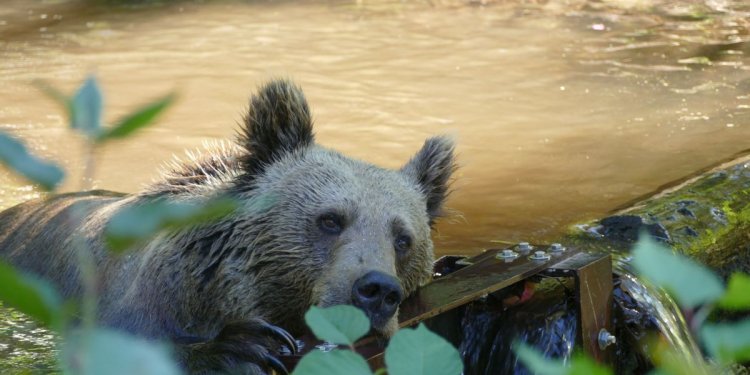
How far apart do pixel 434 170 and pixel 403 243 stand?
0.71 metres

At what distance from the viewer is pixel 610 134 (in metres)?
10.2

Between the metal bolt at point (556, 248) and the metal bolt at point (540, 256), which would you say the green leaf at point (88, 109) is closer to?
the metal bolt at point (540, 256)

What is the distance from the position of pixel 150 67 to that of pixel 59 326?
472 inches

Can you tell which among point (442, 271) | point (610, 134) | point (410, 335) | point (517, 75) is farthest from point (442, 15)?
point (410, 335)

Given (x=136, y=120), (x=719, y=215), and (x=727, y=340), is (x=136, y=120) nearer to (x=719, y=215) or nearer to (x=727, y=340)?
(x=727, y=340)

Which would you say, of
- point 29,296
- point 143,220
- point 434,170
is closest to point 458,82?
point 434,170

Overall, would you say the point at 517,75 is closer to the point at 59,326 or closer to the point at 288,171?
the point at 288,171

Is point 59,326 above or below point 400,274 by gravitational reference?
above

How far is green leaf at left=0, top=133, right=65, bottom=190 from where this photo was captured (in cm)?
100

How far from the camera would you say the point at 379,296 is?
389 centimetres

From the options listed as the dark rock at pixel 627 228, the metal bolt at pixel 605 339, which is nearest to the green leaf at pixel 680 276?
the metal bolt at pixel 605 339

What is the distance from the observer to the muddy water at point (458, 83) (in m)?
8.81

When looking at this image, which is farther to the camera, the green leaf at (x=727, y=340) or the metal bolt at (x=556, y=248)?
the metal bolt at (x=556, y=248)

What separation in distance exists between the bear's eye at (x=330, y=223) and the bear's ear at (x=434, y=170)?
2.64ft
